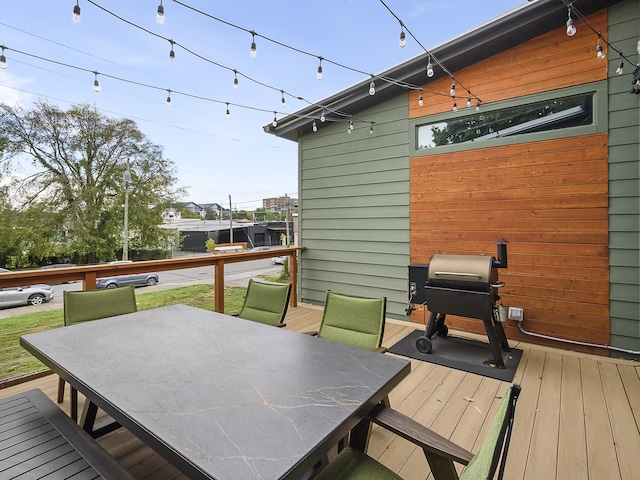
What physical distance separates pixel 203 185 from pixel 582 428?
14805 millimetres

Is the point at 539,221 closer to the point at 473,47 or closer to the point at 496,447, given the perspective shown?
the point at 473,47

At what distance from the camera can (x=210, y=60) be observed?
2.71 metres

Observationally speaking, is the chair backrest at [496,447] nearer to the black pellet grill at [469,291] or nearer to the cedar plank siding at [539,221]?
the black pellet grill at [469,291]

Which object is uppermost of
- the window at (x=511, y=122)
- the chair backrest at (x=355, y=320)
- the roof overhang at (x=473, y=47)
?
the roof overhang at (x=473, y=47)

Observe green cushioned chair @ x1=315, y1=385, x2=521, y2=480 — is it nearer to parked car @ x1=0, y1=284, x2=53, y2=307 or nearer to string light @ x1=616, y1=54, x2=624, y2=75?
parked car @ x1=0, y1=284, x2=53, y2=307

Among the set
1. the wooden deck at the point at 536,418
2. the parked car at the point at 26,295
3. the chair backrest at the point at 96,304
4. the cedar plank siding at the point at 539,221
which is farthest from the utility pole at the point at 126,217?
the cedar plank siding at the point at 539,221

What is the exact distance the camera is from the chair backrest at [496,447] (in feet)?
2.03

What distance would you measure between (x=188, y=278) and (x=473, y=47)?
4193 mm

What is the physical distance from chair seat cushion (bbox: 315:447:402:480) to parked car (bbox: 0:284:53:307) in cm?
273

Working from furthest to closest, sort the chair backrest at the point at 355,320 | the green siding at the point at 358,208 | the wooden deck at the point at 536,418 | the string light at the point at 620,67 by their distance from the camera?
1. the green siding at the point at 358,208
2. the string light at the point at 620,67
3. the chair backrest at the point at 355,320
4. the wooden deck at the point at 536,418

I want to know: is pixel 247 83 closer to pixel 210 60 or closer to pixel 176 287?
pixel 210 60

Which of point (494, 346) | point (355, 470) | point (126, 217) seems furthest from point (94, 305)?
point (126, 217)

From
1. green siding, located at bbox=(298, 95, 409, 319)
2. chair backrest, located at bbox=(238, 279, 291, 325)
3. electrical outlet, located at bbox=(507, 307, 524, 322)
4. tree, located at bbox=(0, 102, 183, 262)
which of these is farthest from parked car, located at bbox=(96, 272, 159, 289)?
tree, located at bbox=(0, 102, 183, 262)

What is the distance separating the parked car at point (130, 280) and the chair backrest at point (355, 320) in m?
2.03
